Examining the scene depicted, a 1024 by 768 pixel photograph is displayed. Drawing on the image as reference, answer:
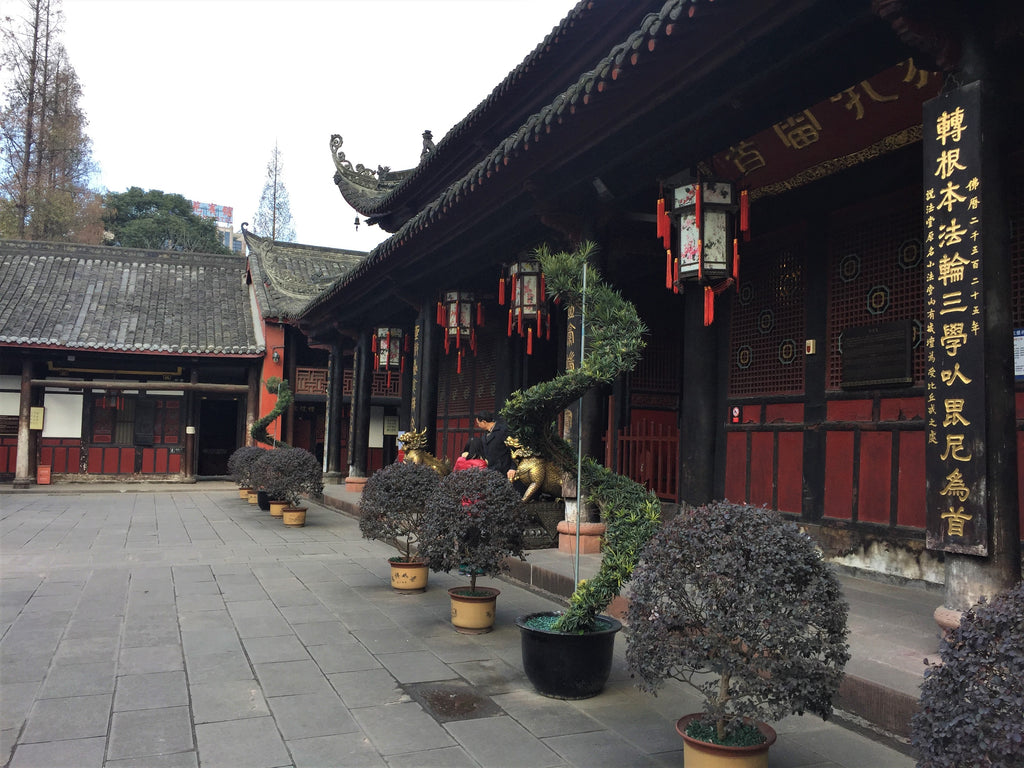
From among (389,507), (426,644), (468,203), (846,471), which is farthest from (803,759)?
(468,203)

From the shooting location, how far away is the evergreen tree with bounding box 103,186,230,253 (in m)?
35.9

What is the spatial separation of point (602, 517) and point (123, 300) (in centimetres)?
2003

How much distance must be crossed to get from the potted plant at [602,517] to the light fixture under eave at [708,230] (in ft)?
6.18

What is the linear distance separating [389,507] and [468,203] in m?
3.30

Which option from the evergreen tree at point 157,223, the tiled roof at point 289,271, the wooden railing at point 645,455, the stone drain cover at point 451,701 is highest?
the evergreen tree at point 157,223

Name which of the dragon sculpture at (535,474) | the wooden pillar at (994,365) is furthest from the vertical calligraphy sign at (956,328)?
the dragon sculpture at (535,474)

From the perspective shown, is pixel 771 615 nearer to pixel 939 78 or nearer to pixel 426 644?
pixel 426 644

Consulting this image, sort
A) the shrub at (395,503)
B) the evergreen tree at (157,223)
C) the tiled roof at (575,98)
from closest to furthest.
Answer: the tiled roof at (575,98)
the shrub at (395,503)
the evergreen tree at (157,223)

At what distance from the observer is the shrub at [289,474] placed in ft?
37.5

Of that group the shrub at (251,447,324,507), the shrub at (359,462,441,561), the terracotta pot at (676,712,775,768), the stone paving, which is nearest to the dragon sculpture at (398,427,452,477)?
the shrub at (251,447,324,507)

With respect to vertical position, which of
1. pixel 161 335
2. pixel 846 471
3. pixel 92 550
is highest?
pixel 161 335

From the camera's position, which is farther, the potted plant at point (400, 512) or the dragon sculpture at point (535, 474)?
the dragon sculpture at point (535, 474)

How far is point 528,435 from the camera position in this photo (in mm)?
4363

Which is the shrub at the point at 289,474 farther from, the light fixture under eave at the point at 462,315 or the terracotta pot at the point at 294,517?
the light fixture under eave at the point at 462,315
